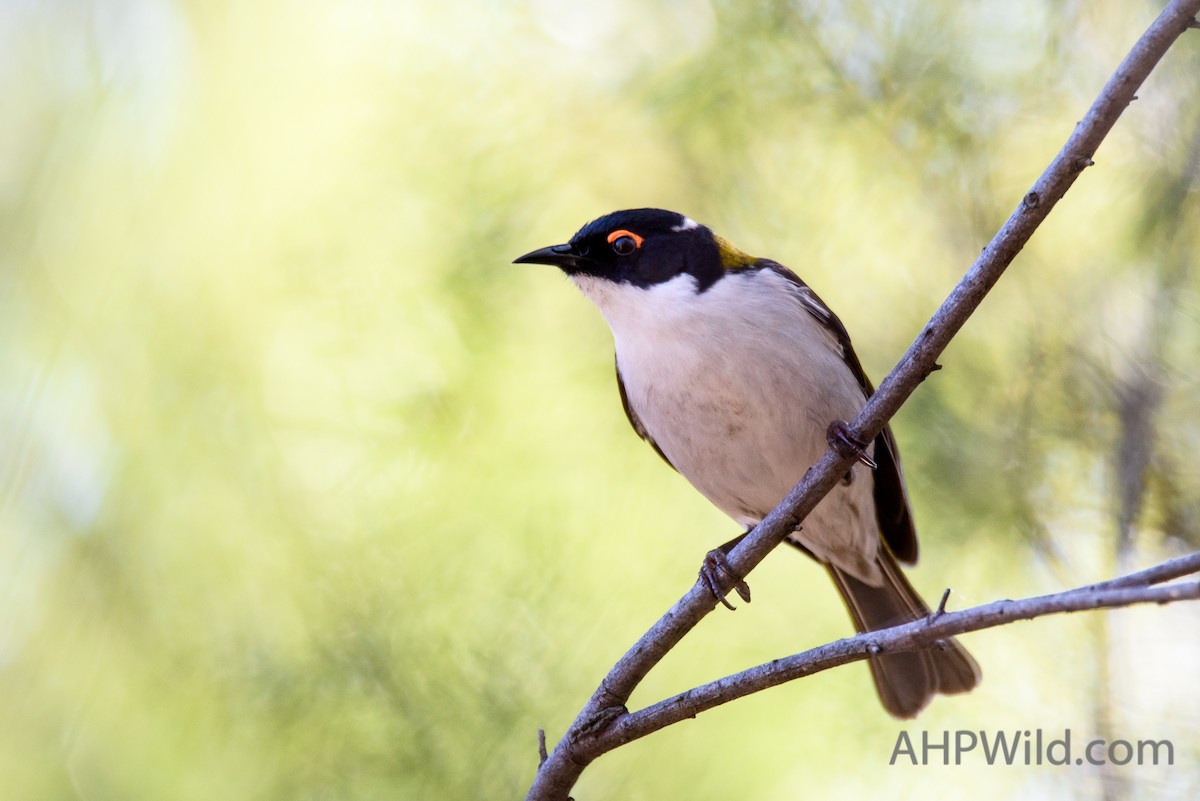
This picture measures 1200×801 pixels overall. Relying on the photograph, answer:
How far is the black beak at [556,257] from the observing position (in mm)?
4074

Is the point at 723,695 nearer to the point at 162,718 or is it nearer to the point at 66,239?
the point at 162,718

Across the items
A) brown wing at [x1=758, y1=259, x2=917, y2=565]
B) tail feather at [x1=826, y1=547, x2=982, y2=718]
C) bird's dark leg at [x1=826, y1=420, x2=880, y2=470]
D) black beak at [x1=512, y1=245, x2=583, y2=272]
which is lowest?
tail feather at [x1=826, y1=547, x2=982, y2=718]

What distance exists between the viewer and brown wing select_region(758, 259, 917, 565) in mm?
4086

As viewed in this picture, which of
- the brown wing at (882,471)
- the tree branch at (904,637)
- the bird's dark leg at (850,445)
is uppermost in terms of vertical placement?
the brown wing at (882,471)

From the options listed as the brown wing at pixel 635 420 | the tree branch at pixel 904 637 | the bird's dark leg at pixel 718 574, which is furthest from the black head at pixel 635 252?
the tree branch at pixel 904 637

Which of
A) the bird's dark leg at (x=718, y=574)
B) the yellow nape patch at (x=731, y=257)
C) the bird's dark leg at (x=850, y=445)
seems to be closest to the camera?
the bird's dark leg at (x=850, y=445)

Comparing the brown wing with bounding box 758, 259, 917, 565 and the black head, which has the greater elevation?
the black head

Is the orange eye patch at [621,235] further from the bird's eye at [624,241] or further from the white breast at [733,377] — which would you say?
the white breast at [733,377]

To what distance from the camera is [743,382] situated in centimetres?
384

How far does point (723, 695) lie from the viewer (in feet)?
8.54

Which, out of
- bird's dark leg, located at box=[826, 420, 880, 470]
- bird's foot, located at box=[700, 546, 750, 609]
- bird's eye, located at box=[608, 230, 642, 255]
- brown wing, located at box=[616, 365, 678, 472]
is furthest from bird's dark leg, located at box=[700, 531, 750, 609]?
bird's eye, located at box=[608, 230, 642, 255]

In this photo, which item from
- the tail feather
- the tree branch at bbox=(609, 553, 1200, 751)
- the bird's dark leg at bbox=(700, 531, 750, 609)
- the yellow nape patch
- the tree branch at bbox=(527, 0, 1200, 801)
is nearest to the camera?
the tree branch at bbox=(609, 553, 1200, 751)

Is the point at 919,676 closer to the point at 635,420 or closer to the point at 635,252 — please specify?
the point at 635,420

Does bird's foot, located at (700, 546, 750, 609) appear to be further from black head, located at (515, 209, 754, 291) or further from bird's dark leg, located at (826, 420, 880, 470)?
black head, located at (515, 209, 754, 291)
